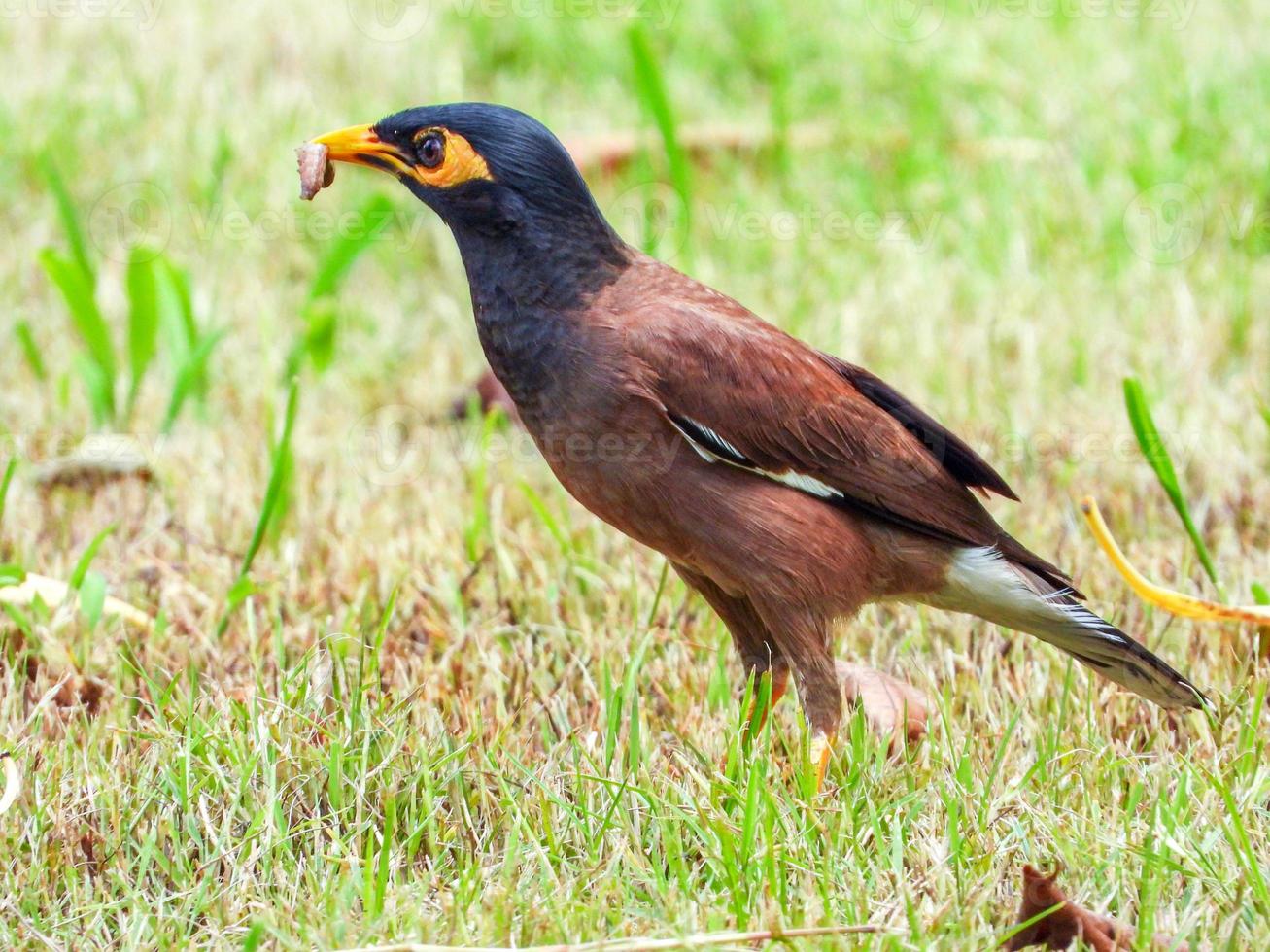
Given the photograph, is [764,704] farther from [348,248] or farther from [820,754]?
[348,248]

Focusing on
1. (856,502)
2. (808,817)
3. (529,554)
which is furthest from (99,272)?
(808,817)

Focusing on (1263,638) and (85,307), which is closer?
(1263,638)

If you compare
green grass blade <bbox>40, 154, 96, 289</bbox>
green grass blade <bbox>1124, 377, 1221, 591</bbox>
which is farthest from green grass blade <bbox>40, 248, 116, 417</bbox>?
green grass blade <bbox>1124, 377, 1221, 591</bbox>

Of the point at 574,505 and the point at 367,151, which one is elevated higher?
the point at 367,151

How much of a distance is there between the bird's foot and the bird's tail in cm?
20

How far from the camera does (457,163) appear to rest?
313 centimetres

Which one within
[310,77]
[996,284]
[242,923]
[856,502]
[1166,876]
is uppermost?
[310,77]

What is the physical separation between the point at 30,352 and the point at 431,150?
2.19 metres

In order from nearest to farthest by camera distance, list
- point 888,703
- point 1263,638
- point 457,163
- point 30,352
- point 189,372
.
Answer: point 457,163, point 888,703, point 1263,638, point 189,372, point 30,352

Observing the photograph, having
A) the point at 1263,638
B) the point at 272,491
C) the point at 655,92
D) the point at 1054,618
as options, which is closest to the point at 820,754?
the point at 1054,618

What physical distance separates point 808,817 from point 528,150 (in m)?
1.38

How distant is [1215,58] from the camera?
6461 mm

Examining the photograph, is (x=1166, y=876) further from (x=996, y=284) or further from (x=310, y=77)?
(x=310, y=77)

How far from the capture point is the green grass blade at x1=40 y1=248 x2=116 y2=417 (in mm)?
4484
